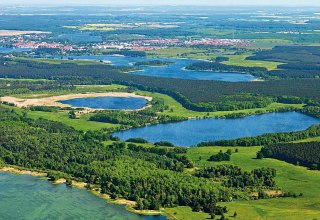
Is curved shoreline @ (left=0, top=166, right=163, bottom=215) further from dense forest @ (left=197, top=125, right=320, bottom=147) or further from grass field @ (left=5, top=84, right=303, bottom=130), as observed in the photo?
grass field @ (left=5, top=84, right=303, bottom=130)

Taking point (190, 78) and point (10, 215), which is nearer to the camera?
point (10, 215)

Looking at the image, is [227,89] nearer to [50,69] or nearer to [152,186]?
[50,69]

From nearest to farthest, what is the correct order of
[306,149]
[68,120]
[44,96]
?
[306,149] → [68,120] → [44,96]

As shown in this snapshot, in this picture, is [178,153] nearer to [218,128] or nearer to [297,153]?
[297,153]

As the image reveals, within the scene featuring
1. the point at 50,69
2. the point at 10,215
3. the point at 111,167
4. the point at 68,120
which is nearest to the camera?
the point at 10,215

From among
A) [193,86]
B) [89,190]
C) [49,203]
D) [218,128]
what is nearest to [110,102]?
[193,86]

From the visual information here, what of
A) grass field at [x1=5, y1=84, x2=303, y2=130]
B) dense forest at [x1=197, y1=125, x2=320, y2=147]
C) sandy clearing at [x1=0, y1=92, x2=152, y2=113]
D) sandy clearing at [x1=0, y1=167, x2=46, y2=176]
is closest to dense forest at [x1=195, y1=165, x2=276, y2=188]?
dense forest at [x1=197, y1=125, x2=320, y2=147]

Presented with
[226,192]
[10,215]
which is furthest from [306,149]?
[10,215]

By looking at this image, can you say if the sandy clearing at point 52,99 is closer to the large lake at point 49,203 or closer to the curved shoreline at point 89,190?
the curved shoreline at point 89,190
